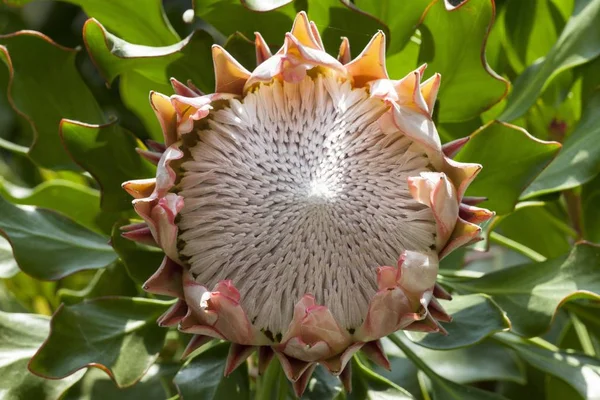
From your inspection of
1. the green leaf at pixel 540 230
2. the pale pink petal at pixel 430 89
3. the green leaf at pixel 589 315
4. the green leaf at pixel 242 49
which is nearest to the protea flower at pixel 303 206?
the pale pink petal at pixel 430 89

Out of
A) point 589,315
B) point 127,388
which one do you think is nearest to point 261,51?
point 127,388

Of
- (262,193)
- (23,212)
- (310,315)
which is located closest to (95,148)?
(23,212)

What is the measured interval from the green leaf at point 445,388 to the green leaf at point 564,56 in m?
0.50

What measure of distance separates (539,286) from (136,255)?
732 millimetres

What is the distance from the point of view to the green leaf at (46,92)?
195 cm

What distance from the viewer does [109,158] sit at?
1798 millimetres

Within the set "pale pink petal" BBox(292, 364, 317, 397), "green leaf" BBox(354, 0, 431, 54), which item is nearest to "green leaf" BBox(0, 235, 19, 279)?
"pale pink petal" BBox(292, 364, 317, 397)

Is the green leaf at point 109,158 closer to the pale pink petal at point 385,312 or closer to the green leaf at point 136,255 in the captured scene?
the green leaf at point 136,255

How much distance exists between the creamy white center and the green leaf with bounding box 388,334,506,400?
36 centimetres

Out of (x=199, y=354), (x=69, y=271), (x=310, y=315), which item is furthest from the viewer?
(x=69, y=271)

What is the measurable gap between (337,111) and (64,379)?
0.71 meters

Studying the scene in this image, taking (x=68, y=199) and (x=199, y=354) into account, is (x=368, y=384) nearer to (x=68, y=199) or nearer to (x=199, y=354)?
(x=199, y=354)

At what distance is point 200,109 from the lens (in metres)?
1.53

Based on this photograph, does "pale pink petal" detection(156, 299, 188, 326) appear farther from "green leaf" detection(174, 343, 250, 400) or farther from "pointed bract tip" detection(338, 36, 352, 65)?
"pointed bract tip" detection(338, 36, 352, 65)
